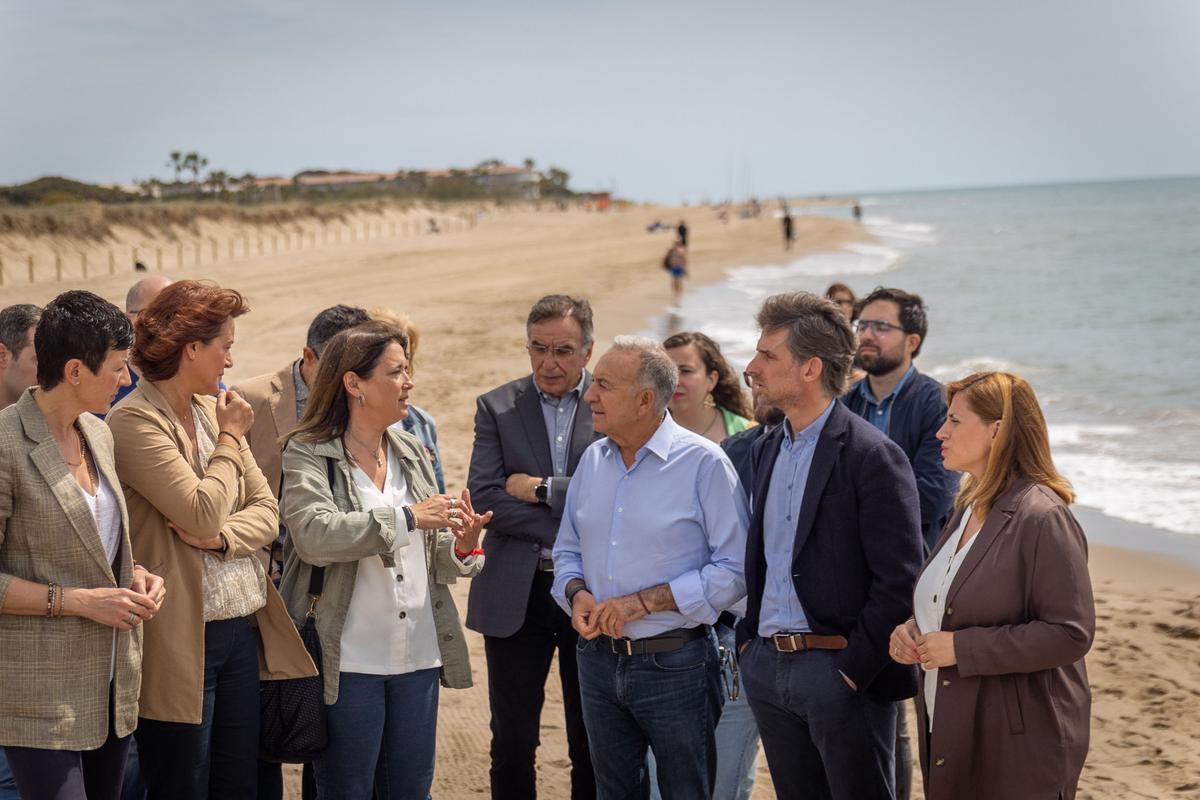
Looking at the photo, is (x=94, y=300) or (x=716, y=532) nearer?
(x=94, y=300)

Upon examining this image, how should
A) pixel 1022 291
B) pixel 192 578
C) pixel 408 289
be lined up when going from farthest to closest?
1. pixel 1022 291
2. pixel 408 289
3. pixel 192 578

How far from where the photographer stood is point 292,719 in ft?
12.4

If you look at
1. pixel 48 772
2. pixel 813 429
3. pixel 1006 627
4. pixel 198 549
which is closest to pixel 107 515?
pixel 198 549

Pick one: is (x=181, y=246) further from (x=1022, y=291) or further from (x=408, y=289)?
(x=1022, y=291)

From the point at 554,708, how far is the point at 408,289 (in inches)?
924

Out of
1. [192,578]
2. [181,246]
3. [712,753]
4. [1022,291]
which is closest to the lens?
[192,578]

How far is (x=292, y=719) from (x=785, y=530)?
1.84 meters

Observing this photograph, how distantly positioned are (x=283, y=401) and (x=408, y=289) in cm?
2423

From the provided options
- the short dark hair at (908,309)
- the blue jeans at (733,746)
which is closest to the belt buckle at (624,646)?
the blue jeans at (733,746)

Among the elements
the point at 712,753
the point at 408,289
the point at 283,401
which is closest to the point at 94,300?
the point at 283,401

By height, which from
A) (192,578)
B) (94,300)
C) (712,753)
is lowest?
(712,753)

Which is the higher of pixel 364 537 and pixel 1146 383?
pixel 364 537

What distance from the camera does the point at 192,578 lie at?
11.8 feet

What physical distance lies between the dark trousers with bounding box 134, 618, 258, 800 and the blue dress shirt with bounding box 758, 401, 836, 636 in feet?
5.90
